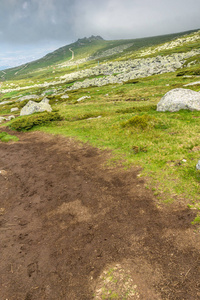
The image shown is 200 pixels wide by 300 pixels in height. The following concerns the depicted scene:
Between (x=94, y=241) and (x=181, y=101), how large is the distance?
68.9ft

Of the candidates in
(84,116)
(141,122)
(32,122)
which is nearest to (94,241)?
(141,122)

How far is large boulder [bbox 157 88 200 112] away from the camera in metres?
21.7

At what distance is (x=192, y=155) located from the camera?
12797 mm

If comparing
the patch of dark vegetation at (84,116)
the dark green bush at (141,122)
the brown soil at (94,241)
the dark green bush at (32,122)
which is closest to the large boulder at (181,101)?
the dark green bush at (141,122)

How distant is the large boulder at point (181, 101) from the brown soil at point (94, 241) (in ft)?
47.4

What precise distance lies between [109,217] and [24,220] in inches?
198

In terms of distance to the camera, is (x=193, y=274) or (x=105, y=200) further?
(x=105, y=200)

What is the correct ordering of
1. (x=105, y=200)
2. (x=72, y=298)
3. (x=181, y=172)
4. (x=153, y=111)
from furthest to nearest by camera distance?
(x=153, y=111) → (x=181, y=172) → (x=105, y=200) → (x=72, y=298)

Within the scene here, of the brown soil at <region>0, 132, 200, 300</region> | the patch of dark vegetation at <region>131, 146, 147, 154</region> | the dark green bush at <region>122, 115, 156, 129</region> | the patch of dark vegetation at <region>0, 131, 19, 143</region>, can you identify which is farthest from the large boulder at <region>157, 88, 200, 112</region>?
the patch of dark vegetation at <region>0, 131, 19, 143</region>

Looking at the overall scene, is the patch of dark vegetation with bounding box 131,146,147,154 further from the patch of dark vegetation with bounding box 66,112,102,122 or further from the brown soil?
the patch of dark vegetation with bounding box 66,112,102,122

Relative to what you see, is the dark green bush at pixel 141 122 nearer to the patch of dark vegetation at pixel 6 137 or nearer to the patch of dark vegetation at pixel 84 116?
the patch of dark vegetation at pixel 84 116

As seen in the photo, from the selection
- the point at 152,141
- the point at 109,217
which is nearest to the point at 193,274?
the point at 109,217

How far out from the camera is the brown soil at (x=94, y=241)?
5.99 metres

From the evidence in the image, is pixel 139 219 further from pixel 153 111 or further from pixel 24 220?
pixel 153 111
